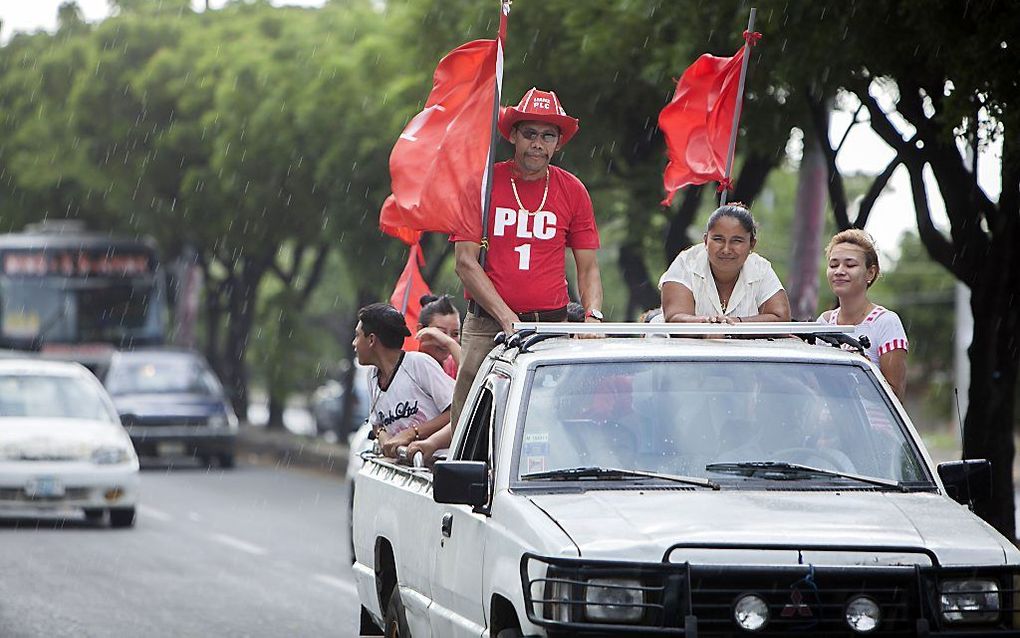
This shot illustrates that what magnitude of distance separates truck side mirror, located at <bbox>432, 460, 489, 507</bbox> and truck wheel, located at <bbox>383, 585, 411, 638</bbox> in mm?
1806

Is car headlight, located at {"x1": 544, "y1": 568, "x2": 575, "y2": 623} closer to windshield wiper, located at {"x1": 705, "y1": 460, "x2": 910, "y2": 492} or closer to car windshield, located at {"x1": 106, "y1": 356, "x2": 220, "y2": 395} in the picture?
windshield wiper, located at {"x1": 705, "y1": 460, "x2": 910, "y2": 492}

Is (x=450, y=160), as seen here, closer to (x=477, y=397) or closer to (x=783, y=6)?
(x=477, y=397)

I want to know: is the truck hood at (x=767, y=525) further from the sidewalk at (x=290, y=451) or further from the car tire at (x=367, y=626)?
the sidewalk at (x=290, y=451)

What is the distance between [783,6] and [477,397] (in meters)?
7.86

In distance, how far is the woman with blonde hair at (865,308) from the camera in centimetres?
861

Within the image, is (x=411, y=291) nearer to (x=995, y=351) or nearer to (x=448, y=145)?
(x=448, y=145)

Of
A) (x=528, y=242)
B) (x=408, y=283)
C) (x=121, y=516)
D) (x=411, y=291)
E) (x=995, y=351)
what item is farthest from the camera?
(x=121, y=516)

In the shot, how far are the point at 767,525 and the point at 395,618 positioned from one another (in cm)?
305

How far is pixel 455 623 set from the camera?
742cm

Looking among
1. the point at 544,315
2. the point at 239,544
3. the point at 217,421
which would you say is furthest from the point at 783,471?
the point at 217,421

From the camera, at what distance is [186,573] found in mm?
15172

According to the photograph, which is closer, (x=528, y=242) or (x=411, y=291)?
(x=528, y=242)

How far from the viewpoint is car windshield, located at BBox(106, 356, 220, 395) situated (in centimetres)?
3194

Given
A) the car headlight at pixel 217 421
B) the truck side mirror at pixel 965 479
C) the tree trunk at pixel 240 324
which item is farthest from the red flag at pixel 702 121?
the tree trunk at pixel 240 324
